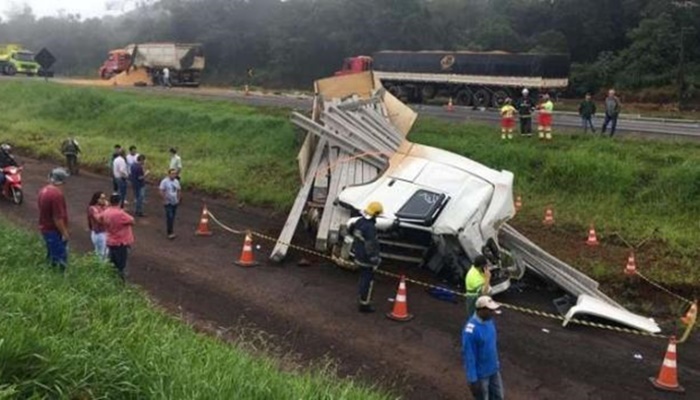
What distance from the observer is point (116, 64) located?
5284cm

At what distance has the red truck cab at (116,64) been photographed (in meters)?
52.0

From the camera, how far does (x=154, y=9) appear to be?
81.1 meters

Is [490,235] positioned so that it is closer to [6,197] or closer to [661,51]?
[6,197]

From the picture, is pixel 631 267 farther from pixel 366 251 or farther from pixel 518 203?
pixel 366 251

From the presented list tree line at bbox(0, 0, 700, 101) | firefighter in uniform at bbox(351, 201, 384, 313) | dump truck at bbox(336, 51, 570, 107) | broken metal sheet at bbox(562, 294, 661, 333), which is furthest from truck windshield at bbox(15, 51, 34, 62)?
broken metal sheet at bbox(562, 294, 661, 333)

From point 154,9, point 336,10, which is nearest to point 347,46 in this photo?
point 336,10

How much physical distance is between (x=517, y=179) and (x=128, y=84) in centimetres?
3629

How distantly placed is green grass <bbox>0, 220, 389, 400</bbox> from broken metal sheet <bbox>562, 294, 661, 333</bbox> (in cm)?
439

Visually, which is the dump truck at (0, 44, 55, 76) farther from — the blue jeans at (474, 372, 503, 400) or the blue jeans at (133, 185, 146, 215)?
the blue jeans at (474, 372, 503, 400)

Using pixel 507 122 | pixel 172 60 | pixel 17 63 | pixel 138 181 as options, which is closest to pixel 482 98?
pixel 507 122

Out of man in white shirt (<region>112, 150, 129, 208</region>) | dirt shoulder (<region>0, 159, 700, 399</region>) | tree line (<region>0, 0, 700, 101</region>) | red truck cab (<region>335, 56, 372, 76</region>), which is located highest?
tree line (<region>0, 0, 700, 101</region>)

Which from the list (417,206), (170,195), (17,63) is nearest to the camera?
(417,206)

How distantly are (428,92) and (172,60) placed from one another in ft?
65.3

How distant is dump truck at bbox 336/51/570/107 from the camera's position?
3309 centimetres
